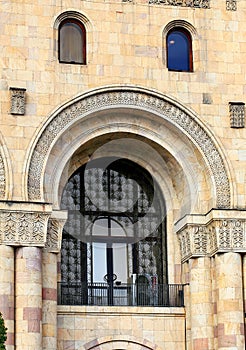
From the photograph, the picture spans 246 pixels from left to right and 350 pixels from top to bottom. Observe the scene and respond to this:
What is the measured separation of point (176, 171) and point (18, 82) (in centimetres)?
492

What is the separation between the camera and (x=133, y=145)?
28.8 metres

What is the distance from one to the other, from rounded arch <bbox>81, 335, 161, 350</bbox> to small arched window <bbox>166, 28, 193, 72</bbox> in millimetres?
7203

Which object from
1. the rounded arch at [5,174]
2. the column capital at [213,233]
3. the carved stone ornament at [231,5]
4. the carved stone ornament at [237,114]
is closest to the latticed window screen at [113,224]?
the column capital at [213,233]

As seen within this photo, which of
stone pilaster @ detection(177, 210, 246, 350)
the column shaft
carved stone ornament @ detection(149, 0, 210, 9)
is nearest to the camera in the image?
the column shaft

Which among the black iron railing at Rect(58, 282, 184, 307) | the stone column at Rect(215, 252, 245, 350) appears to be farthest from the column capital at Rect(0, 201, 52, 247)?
the stone column at Rect(215, 252, 245, 350)

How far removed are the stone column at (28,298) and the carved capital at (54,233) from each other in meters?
0.68

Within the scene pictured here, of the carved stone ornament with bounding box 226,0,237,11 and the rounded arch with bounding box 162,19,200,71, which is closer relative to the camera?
the rounded arch with bounding box 162,19,200,71

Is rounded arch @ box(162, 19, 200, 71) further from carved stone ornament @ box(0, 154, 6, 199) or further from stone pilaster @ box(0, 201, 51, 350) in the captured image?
stone pilaster @ box(0, 201, 51, 350)

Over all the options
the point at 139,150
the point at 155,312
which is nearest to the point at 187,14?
the point at 139,150

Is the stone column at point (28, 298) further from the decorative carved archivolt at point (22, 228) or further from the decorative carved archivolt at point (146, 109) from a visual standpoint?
the decorative carved archivolt at point (146, 109)

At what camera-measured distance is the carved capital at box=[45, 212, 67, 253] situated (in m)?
26.5

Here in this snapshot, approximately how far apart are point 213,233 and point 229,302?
1857mm

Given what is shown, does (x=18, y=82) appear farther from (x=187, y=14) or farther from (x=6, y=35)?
(x=187, y=14)

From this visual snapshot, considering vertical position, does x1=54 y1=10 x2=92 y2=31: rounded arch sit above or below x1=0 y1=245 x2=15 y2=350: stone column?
above
